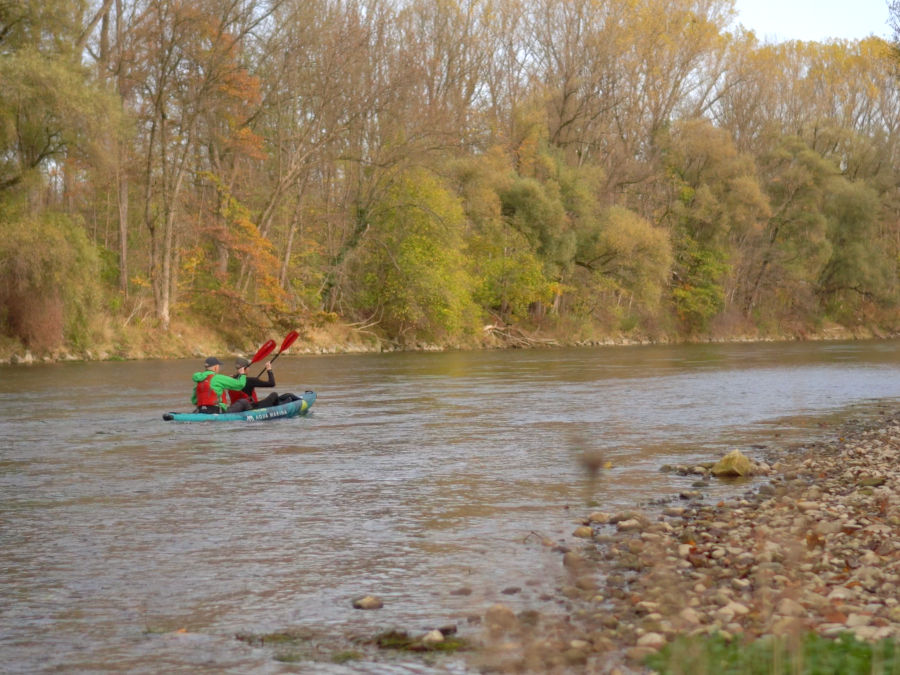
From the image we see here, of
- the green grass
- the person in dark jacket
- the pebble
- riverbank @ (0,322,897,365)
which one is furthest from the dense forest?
the green grass

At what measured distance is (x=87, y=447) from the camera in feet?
47.9

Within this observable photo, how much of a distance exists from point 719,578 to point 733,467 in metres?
4.88

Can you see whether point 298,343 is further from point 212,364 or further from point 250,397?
point 212,364

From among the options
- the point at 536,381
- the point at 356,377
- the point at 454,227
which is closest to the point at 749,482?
the point at 536,381

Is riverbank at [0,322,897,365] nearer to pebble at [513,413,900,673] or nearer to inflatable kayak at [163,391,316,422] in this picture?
inflatable kayak at [163,391,316,422]

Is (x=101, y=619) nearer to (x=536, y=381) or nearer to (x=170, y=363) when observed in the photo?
(x=536, y=381)

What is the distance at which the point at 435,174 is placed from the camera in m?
42.9

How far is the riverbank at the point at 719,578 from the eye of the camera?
229 inches

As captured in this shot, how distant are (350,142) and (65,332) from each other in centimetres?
Result: 1584

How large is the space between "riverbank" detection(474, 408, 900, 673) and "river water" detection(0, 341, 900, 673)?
0.39 m

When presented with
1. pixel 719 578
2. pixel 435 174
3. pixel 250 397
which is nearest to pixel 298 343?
pixel 435 174

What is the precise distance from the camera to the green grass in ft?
16.1

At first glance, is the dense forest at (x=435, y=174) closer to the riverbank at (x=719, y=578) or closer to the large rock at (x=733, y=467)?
the large rock at (x=733, y=467)

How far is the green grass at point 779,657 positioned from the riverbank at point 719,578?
125mm
